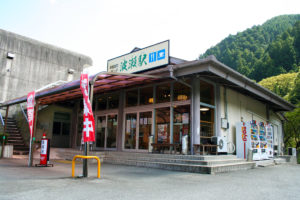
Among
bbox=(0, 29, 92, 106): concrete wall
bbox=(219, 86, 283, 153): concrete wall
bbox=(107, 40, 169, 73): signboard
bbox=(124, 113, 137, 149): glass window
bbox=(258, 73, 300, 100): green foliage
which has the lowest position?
bbox=(124, 113, 137, 149): glass window

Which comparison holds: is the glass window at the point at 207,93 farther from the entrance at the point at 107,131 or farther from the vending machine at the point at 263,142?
the entrance at the point at 107,131

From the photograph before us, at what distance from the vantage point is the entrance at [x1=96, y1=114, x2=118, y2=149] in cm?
1331

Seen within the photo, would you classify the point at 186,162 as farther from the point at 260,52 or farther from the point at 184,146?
the point at 260,52

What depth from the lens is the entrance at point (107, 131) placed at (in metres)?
13.3

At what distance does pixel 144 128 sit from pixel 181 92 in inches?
101

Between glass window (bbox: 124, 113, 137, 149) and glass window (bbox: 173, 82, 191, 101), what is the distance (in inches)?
105

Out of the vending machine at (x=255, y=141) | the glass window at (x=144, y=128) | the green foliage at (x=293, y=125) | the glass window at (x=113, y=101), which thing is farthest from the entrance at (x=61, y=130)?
the green foliage at (x=293, y=125)

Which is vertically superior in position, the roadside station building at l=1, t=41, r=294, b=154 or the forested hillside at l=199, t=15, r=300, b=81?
the forested hillside at l=199, t=15, r=300, b=81

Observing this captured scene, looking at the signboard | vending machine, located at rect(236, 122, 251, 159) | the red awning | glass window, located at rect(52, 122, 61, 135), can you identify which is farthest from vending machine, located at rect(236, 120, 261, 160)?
glass window, located at rect(52, 122, 61, 135)

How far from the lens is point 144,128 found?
1178 centimetres

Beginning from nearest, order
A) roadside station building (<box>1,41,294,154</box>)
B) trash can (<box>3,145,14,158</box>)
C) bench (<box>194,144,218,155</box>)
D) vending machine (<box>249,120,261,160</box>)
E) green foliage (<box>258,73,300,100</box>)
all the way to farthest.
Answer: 1. bench (<box>194,144,218,155</box>)
2. roadside station building (<box>1,41,294,154</box>)
3. vending machine (<box>249,120,261,160</box>)
4. trash can (<box>3,145,14,158</box>)
5. green foliage (<box>258,73,300,100</box>)

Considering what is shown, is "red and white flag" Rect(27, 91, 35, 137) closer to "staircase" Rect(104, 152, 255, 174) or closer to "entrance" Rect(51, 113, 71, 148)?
"staircase" Rect(104, 152, 255, 174)

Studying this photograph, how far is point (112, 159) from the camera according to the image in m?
11.0

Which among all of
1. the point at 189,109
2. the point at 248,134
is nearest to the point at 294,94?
the point at 248,134
